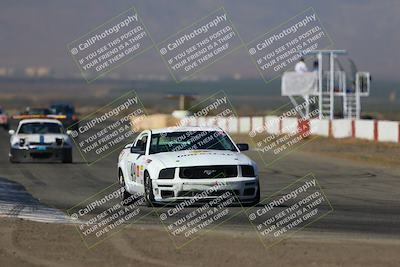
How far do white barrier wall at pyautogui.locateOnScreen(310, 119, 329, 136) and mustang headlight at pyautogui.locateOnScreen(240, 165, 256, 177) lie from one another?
1061 inches

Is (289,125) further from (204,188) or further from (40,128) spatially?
(204,188)

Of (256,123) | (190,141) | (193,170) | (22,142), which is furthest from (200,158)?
(256,123)

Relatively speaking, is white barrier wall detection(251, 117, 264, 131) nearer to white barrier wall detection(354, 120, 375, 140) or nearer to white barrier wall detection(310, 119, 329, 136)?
white barrier wall detection(310, 119, 329, 136)

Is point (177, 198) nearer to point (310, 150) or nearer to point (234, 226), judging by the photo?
point (234, 226)

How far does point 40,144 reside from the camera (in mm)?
30422

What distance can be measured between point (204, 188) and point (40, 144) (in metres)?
15.3

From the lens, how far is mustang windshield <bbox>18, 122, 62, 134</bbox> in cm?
3117

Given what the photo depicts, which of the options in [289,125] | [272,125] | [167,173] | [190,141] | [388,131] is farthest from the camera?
[272,125]

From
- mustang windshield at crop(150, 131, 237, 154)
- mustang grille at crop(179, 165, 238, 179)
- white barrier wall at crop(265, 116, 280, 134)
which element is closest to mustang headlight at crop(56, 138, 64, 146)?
mustang windshield at crop(150, 131, 237, 154)

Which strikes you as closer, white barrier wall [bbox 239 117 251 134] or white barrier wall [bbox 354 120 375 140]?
white barrier wall [bbox 354 120 375 140]

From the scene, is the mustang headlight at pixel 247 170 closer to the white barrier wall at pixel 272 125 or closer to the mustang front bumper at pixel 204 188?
the mustang front bumper at pixel 204 188

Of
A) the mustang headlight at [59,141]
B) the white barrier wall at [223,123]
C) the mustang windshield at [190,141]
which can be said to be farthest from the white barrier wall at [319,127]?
the mustang windshield at [190,141]

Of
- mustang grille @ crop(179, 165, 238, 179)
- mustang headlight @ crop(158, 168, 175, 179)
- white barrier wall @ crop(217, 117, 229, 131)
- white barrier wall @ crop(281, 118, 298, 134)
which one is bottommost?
white barrier wall @ crop(281, 118, 298, 134)

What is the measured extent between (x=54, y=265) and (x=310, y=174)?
1570 cm
